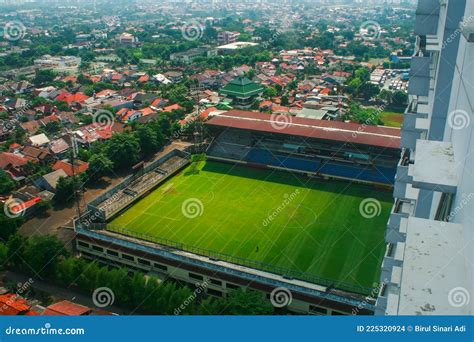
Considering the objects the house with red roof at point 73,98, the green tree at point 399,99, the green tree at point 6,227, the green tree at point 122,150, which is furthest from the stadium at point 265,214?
the house with red roof at point 73,98

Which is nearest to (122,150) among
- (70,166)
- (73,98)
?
(70,166)

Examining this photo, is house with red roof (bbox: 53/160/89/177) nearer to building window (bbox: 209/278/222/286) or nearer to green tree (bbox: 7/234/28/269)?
green tree (bbox: 7/234/28/269)

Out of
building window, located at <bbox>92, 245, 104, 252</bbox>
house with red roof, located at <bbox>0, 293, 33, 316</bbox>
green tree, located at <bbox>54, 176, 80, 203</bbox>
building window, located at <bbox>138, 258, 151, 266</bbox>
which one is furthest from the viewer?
green tree, located at <bbox>54, 176, 80, 203</bbox>

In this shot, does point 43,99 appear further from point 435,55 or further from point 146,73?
point 435,55

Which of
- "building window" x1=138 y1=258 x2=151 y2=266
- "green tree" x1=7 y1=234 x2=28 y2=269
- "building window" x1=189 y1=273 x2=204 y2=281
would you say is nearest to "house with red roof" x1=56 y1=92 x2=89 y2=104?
"green tree" x1=7 y1=234 x2=28 y2=269

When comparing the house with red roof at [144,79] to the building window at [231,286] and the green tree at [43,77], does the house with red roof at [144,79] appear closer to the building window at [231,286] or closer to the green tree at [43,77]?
the green tree at [43,77]
